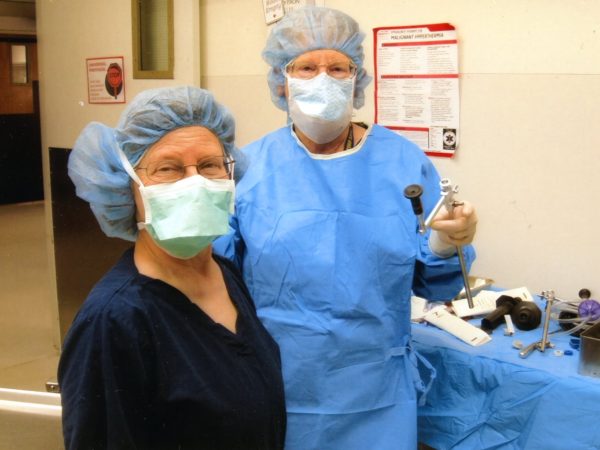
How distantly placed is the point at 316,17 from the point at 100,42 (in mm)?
1875

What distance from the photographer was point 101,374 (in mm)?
870

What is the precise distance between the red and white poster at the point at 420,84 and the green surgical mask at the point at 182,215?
4.44 feet

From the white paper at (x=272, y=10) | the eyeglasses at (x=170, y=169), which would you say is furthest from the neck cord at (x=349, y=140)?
the white paper at (x=272, y=10)

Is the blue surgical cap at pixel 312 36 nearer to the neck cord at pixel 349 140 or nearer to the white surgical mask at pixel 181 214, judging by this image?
the neck cord at pixel 349 140

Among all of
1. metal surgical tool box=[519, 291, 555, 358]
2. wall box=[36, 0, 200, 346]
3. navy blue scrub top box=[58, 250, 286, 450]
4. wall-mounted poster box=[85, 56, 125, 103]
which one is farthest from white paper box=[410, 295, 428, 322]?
wall-mounted poster box=[85, 56, 125, 103]

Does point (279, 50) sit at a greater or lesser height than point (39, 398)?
greater

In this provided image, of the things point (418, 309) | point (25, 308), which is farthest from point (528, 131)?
point (25, 308)

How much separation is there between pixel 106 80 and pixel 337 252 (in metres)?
2.13

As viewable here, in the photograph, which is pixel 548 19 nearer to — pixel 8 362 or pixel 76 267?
pixel 76 267

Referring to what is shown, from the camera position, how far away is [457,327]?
5.79ft

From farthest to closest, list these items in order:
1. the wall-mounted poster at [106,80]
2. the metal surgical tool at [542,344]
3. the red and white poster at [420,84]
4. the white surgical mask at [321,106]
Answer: the wall-mounted poster at [106,80]
the red and white poster at [420,84]
the metal surgical tool at [542,344]
the white surgical mask at [321,106]

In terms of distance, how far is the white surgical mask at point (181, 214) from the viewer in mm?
1008

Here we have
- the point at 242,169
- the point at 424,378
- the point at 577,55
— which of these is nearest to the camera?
the point at 242,169

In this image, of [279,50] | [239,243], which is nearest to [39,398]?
[239,243]
